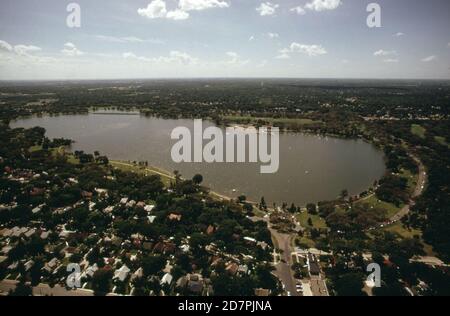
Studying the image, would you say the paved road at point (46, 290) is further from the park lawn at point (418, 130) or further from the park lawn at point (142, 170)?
the park lawn at point (418, 130)

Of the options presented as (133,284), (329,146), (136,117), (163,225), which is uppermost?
(136,117)

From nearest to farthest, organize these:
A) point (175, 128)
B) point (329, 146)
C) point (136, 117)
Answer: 1. point (329, 146)
2. point (175, 128)
3. point (136, 117)

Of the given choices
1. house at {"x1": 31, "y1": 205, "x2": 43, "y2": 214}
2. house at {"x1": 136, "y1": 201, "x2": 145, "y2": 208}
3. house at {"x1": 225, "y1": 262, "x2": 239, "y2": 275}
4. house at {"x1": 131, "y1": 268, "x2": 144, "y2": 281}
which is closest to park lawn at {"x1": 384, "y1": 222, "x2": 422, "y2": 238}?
house at {"x1": 225, "y1": 262, "x2": 239, "y2": 275}

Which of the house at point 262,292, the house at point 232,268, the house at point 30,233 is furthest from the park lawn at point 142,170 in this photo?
the house at point 262,292

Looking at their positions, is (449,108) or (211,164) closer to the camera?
(211,164)

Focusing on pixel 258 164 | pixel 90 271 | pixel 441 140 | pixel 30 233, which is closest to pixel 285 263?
pixel 90 271

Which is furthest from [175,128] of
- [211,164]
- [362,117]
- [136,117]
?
[362,117]

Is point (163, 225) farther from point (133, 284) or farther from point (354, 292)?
point (354, 292)
